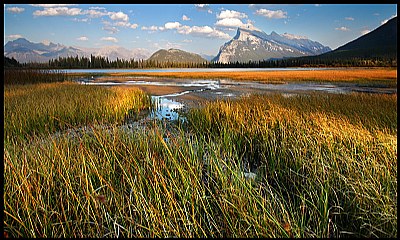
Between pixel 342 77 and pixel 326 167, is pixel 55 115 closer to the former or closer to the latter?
pixel 326 167

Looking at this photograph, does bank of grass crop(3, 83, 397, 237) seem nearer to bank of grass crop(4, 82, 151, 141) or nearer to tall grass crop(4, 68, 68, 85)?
bank of grass crop(4, 82, 151, 141)

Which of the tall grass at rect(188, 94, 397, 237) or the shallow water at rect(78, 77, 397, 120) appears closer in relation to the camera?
the tall grass at rect(188, 94, 397, 237)

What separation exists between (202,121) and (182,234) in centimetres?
515

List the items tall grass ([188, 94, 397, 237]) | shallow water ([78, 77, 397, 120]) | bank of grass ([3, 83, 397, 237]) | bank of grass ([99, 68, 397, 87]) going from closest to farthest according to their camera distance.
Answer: bank of grass ([3, 83, 397, 237])
tall grass ([188, 94, 397, 237])
shallow water ([78, 77, 397, 120])
bank of grass ([99, 68, 397, 87])

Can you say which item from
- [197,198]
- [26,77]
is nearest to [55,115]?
[197,198]

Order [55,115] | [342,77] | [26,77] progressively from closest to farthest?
[55,115], [26,77], [342,77]

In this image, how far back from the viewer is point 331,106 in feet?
29.1

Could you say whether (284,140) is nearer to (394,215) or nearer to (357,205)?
(357,205)

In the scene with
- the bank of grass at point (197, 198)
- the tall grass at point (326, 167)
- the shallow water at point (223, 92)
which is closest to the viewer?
the bank of grass at point (197, 198)

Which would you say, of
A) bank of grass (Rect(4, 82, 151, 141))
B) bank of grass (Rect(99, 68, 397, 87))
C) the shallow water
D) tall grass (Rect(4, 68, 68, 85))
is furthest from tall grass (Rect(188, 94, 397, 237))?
bank of grass (Rect(99, 68, 397, 87))

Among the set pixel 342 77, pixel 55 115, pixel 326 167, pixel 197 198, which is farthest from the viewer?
pixel 342 77

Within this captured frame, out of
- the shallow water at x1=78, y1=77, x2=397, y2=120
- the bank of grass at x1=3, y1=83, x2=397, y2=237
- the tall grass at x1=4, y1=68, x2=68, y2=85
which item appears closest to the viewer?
the bank of grass at x1=3, y1=83, x2=397, y2=237

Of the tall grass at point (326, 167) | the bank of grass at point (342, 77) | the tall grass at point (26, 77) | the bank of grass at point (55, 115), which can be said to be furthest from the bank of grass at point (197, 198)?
the bank of grass at point (342, 77)

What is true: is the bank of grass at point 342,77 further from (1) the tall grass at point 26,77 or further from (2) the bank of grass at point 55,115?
(1) the tall grass at point 26,77
